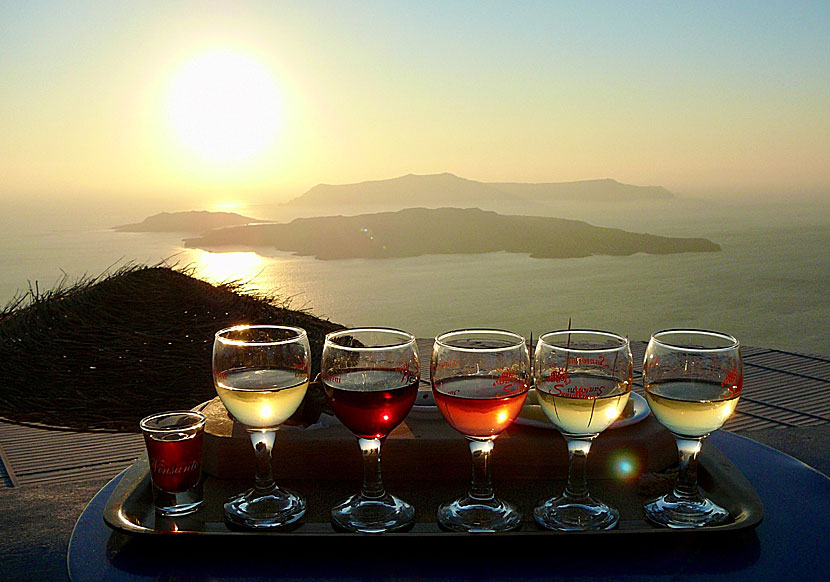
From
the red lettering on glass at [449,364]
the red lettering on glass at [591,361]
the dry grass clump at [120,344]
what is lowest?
the dry grass clump at [120,344]

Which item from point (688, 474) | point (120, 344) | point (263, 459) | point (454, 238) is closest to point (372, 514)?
point (263, 459)

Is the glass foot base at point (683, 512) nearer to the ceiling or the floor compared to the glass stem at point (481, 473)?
nearer to the floor

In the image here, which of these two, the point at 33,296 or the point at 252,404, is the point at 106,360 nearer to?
the point at 33,296

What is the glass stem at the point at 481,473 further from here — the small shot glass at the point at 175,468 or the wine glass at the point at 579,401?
the small shot glass at the point at 175,468

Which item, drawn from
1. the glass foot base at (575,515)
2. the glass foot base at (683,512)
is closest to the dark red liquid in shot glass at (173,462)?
the glass foot base at (575,515)

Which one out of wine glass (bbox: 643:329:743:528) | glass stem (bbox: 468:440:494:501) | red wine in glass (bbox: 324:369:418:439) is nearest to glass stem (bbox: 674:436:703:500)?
wine glass (bbox: 643:329:743:528)

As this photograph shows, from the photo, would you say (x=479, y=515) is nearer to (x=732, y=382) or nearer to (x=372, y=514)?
(x=372, y=514)

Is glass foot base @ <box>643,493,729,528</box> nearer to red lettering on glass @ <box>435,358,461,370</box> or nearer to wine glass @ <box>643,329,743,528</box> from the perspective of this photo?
wine glass @ <box>643,329,743,528</box>
